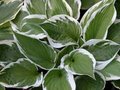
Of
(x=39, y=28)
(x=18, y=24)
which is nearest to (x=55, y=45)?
(x=39, y=28)

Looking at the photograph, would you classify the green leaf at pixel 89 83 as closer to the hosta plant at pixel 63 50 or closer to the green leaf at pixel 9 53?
the hosta plant at pixel 63 50

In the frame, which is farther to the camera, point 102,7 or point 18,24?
point 18,24

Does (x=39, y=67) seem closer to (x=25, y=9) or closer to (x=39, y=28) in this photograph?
(x=39, y=28)

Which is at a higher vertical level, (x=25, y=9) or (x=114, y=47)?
(x=25, y=9)

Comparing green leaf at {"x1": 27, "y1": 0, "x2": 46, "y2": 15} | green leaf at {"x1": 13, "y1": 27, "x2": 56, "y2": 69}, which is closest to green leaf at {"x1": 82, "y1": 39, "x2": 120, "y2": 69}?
green leaf at {"x1": 13, "y1": 27, "x2": 56, "y2": 69}

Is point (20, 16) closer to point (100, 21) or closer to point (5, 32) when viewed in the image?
point (5, 32)
